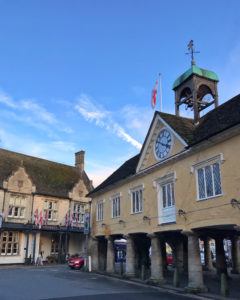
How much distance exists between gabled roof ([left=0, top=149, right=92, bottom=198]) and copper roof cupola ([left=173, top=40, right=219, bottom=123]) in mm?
22896

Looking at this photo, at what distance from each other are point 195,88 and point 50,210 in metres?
25.9

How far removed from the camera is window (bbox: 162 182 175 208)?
21.8 meters

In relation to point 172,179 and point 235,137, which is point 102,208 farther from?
point 235,137

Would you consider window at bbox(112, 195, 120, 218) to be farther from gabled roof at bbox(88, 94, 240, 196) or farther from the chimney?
the chimney

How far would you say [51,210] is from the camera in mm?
43969

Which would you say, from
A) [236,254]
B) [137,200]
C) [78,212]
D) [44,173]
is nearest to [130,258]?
[137,200]

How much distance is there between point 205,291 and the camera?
718 inches

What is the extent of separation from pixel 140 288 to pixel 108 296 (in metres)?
4.23

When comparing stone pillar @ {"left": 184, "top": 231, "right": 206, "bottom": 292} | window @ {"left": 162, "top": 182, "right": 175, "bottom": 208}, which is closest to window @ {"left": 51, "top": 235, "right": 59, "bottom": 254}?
window @ {"left": 162, "top": 182, "right": 175, "bottom": 208}

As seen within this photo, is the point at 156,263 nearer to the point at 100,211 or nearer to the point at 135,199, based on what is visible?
the point at 135,199

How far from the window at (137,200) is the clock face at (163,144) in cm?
346

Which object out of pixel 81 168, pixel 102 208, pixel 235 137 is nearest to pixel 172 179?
pixel 235 137

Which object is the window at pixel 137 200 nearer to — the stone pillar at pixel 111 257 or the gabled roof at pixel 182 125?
the stone pillar at pixel 111 257

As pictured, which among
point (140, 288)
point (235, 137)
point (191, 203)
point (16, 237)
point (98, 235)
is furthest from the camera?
point (16, 237)
